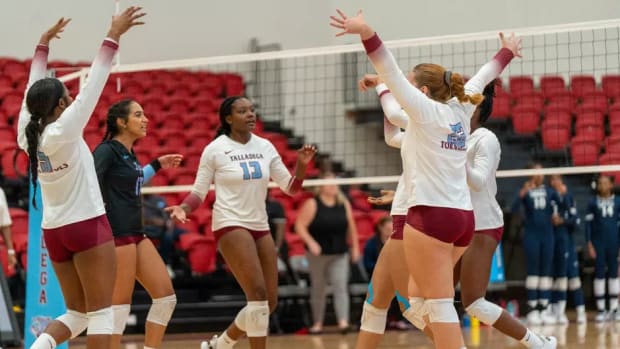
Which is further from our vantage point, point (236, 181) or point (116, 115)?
point (236, 181)

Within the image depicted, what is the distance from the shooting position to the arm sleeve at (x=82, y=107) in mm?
6004

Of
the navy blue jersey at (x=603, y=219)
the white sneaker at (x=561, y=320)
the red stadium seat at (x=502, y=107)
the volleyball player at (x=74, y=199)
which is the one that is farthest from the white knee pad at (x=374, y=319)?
the red stadium seat at (x=502, y=107)

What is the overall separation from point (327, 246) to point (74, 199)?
20.9ft

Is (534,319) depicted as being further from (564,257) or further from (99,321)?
(99,321)

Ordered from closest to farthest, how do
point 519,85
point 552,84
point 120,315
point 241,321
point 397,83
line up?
point 397,83, point 120,315, point 241,321, point 519,85, point 552,84

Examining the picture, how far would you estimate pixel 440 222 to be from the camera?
575 centimetres

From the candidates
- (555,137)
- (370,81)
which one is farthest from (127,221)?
(555,137)

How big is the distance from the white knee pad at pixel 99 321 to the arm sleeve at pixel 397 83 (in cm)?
215

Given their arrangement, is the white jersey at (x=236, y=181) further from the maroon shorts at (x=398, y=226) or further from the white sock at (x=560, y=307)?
the white sock at (x=560, y=307)

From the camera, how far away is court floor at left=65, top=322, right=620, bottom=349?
10.4m

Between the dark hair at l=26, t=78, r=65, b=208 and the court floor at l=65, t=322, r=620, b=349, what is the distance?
4866mm

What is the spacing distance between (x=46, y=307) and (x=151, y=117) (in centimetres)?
703

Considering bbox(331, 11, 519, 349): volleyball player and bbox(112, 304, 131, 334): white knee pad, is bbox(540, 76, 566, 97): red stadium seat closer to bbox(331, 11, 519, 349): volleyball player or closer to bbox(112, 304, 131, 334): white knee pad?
bbox(112, 304, 131, 334): white knee pad

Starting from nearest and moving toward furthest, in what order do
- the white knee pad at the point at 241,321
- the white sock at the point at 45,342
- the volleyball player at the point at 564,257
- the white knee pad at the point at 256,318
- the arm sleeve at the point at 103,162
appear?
1. the white sock at the point at 45,342
2. the arm sleeve at the point at 103,162
3. the white knee pad at the point at 256,318
4. the white knee pad at the point at 241,321
5. the volleyball player at the point at 564,257
